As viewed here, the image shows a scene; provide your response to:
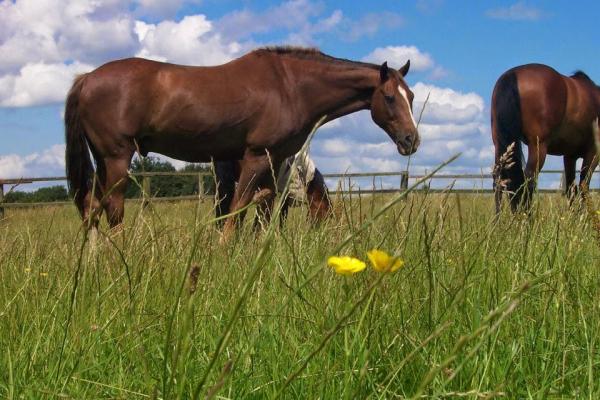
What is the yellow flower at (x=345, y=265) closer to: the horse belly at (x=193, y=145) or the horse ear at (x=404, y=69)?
the horse belly at (x=193, y=145)

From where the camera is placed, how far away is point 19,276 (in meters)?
2.92

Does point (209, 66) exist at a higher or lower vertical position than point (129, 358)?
higher

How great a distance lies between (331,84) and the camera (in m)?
7.14

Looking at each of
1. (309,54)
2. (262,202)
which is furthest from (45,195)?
(262,202)

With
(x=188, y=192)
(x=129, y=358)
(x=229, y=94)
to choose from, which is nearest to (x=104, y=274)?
(x=129, y=358)

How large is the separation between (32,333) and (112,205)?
4211 millimetres

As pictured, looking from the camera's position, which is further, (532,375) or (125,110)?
(125,110)

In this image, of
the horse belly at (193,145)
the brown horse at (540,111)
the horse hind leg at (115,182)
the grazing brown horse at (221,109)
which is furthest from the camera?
the brown horse at (540,111)

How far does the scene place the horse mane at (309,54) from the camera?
23.3 feet

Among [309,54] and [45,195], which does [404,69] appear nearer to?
[309,54]

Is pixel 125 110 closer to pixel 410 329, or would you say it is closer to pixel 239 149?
pixel 239 149

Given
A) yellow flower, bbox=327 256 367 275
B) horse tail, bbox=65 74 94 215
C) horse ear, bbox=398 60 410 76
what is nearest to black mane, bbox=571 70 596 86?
horse ear, bbox=398 60 410 76

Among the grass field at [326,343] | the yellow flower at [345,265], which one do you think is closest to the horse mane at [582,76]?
the grass field at [326,343]

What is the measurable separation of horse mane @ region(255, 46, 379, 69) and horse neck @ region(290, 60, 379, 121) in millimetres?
40
